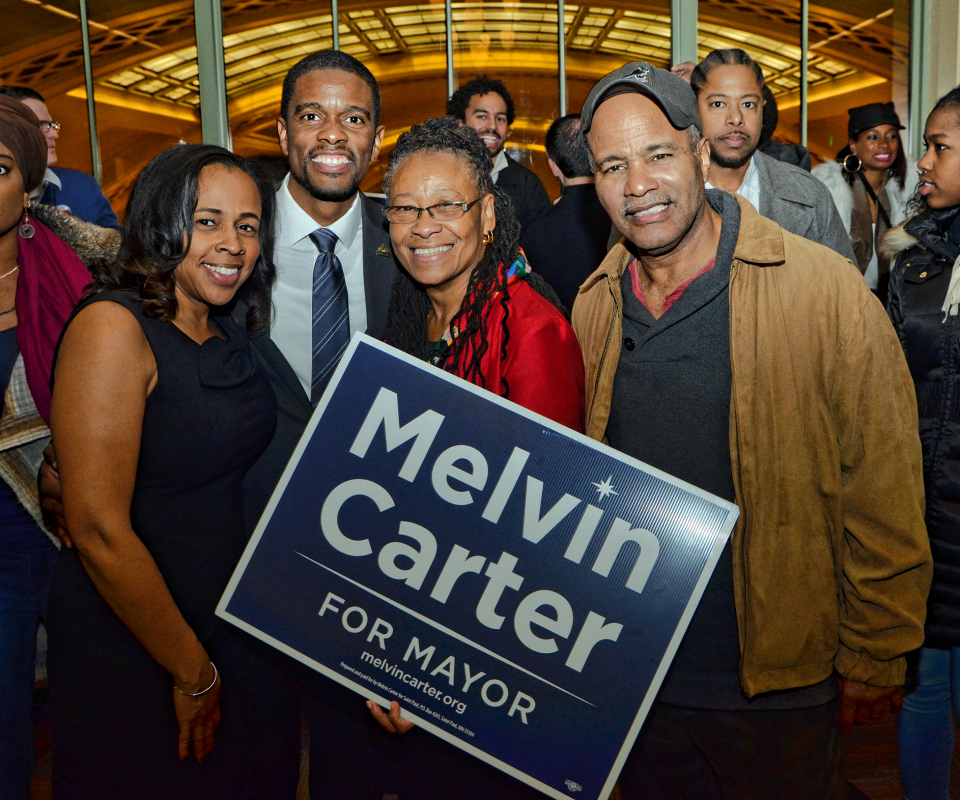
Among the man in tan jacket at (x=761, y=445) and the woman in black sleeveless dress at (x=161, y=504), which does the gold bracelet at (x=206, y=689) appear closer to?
the woman in black sleeveless dress at (x=161, y=504)

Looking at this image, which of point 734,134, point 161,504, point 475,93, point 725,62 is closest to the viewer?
point 161,504

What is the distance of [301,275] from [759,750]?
5.57 ft

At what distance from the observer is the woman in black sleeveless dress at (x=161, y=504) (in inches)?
65.4

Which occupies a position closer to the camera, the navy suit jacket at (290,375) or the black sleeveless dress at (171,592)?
the black sleeveless dress at (171,592)

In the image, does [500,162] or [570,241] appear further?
[500,162]

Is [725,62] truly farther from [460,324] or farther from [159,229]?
[159,229]

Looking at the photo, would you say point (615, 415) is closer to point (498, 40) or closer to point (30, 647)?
point (30, 647)

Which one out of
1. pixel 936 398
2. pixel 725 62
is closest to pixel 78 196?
pixel 725 62

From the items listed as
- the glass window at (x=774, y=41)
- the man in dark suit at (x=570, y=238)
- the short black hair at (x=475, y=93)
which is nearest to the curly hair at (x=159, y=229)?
the man in dark suit at (x=570, y=238)

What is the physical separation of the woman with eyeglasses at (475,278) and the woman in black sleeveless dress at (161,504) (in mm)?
419

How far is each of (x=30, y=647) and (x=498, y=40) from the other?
18.5 ft

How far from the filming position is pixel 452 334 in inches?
70.9

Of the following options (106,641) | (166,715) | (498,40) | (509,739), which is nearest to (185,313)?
(106,641)

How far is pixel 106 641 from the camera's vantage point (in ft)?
5.95
